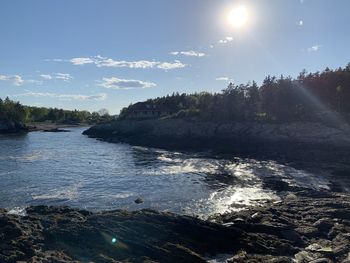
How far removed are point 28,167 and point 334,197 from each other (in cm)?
4115

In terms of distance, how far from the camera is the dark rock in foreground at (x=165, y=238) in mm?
21562

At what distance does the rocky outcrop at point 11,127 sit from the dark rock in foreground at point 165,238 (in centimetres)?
12035

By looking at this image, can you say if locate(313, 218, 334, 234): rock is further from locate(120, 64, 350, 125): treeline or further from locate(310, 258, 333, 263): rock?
locate(120, 64, 350, 125): treeline

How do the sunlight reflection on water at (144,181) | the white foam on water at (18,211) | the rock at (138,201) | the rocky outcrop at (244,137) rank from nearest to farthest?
the white foam on water at (18,211), the rock at (138,201), the sunlight reflection on water at (144,181), the rocky outcrop at (244,137)

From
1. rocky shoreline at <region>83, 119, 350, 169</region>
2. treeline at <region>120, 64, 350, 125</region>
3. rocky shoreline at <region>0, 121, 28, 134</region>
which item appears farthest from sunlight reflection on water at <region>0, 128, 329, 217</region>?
rocky shoreline at <region>0, 121, 28, 134</region>

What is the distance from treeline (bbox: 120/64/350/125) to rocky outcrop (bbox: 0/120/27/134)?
68.0 meters

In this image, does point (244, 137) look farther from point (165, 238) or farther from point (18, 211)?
point (165, 238)

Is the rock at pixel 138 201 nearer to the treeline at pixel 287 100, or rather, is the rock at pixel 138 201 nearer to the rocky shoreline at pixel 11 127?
the treeline at pixel 287 100

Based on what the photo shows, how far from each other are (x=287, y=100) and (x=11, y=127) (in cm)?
9799

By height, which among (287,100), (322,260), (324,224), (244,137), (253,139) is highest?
(287,100)

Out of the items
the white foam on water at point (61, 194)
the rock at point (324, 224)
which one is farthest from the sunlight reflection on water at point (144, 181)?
the rock at point (324, 224)

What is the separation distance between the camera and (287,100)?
9362cm

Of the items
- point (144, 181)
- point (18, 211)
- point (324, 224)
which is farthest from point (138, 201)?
point (324, 224)

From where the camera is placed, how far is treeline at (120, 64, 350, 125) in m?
88.5
